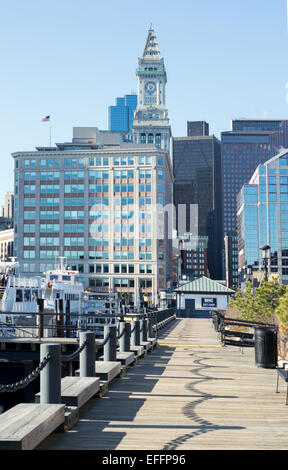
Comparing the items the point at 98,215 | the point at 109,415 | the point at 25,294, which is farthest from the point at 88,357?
the point at 98,215

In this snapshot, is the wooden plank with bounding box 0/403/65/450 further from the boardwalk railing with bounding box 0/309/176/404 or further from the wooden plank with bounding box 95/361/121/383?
the wooden plank with bounding box 95/361/121/383

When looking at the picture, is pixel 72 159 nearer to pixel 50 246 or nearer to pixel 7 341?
pixel 50 246

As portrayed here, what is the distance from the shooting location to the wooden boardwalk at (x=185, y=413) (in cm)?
741

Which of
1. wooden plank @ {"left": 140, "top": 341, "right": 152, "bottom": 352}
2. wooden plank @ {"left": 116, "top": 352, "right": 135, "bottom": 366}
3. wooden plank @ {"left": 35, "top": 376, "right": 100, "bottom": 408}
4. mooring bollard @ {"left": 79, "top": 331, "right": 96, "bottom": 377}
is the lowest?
wooden plank @ {"left": 140, "top": 341, "right": 152, "bottom": 352}

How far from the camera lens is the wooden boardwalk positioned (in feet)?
24.3

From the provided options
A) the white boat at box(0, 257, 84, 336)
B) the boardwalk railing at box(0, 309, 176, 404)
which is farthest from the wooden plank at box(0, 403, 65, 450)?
the white boat at box(0, 257, 84, 336)

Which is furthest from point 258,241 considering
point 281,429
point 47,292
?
point 281,429

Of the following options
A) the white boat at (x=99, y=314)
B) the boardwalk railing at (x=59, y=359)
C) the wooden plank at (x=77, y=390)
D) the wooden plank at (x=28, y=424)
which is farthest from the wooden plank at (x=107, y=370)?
the white boat at (x=99, y=314)

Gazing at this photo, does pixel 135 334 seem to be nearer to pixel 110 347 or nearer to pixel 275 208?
pixel 110 347

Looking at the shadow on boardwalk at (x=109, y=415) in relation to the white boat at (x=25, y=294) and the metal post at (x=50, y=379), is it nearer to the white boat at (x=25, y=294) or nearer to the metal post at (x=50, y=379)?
the metal post at (x=50, y=379)

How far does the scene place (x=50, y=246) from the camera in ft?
432

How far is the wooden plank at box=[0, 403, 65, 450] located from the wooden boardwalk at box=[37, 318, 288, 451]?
28 cm

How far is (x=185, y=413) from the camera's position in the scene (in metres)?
9.53
